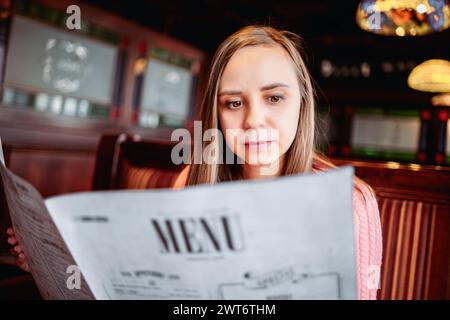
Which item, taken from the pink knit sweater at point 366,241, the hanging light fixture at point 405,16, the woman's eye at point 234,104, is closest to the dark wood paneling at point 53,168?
the hanging light fixture at point 405,16

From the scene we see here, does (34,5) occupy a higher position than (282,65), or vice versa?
(34,5)

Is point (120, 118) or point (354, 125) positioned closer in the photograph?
point (120, 118)

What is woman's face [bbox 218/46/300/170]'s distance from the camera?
846 mm

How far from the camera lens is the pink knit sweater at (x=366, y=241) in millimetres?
762

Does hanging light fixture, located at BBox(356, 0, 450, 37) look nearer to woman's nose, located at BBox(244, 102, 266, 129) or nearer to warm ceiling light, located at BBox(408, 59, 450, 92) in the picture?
warm ceiling light, located at BBox(408, 59, 450, 92)

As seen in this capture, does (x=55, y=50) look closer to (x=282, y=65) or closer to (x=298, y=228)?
(x=282, y=65)

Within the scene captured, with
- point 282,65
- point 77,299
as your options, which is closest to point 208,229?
point 77,299

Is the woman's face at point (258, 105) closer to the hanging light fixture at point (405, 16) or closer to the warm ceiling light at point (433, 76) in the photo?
the hanging light fixture at point (405, 16)

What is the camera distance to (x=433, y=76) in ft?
10.5

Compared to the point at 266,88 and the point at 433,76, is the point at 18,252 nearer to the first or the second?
the point at 266,88

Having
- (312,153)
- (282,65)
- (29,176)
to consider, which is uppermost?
(282,65)
